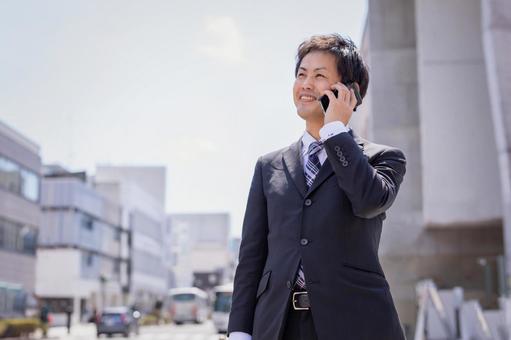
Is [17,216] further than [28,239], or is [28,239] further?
[28,239]

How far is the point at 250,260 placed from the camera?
2.79 meters

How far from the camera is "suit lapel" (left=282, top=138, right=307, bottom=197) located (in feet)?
8.90

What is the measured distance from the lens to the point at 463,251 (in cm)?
2744

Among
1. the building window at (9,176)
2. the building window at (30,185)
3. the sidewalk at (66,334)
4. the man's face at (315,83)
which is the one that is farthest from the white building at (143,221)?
the man's face at (315,83)

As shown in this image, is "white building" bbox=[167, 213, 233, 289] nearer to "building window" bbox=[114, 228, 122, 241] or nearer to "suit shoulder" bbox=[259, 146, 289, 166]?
"building window" bbox=[114, 228, 122, 241]

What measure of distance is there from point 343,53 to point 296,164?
45cm

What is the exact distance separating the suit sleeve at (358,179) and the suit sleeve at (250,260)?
407 millimetres

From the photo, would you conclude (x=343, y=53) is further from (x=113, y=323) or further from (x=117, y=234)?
(x=117, y=234)

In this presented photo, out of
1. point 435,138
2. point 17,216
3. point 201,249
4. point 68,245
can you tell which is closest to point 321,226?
point 435,138

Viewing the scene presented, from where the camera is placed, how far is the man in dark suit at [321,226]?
8.16ft

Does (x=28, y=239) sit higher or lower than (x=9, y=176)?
lower

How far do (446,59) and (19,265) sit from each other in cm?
3092

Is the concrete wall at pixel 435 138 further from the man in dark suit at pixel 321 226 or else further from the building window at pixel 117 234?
the building window at pixel 117 234

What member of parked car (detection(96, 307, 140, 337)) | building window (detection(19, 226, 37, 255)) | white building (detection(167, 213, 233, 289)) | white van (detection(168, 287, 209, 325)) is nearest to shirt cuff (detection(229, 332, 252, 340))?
parked car (detection(96, 307, 140, 337))
